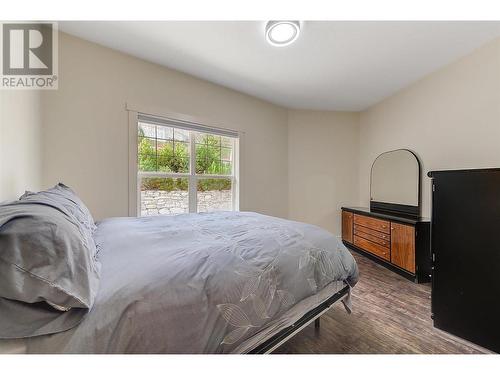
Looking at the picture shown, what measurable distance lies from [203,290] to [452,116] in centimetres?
329

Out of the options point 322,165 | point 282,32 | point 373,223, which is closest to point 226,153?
point 282,32

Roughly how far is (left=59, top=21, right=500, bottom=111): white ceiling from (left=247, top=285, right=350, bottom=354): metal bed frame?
2.23 meters

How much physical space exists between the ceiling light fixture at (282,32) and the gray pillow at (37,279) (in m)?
2.08

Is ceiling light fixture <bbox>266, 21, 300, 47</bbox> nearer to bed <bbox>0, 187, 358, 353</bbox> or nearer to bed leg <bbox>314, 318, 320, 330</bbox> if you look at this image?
bed <bbox>0, 187, 358, 353</bbox>

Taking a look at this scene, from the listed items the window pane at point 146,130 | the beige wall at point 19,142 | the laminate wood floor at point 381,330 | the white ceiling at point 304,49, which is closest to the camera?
the beige wall at point 19,142

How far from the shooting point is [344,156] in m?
4.15

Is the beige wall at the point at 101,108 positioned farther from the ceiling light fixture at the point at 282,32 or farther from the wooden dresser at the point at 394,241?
the wooden dresser at the point at 394,241

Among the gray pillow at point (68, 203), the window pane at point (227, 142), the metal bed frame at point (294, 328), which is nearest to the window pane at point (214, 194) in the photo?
the window pane at point (227, 142)

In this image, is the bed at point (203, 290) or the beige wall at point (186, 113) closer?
the bed at point (203, 290)

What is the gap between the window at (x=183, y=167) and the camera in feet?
Result: 8.70

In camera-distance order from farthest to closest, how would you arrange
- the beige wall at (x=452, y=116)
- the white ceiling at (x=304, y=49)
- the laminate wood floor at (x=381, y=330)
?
the beige wall at (x=452, y=116) < the white ceiling at (x=304, y=49) < the laminate wood floor at (x=381, y=330)

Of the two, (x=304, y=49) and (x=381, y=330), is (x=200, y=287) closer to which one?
(x=381, y=330)

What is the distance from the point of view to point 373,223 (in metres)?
3.12
